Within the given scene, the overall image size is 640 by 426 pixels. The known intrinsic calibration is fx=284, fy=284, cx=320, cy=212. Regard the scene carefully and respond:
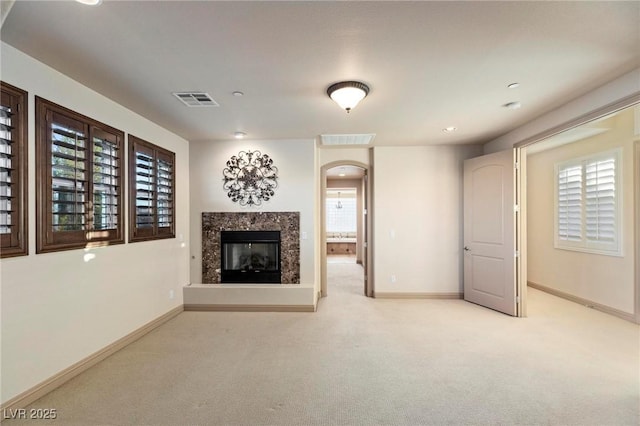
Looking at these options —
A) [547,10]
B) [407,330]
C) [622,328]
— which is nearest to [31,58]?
[547,10]

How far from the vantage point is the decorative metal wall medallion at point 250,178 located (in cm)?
458

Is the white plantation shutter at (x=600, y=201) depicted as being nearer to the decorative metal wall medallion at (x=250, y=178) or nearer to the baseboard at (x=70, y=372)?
the decorative metal wall medallion at (x=250, y=178)

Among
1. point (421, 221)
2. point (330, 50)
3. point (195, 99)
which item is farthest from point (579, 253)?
point (195, 99)

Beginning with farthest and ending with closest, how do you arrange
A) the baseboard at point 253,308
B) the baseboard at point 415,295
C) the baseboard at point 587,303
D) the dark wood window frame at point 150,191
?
the baseboard at point 415,295, the baseboard at point 253,308, the baseboard at point 587,303, the dark wood window frame at point 150,191

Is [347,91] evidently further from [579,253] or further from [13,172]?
[579,253]

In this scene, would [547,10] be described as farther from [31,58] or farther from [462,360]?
[31,58]

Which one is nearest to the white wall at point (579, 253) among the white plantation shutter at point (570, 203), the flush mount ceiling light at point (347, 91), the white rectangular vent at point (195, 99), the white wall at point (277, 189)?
the white plantation shutter at point (570, 203)

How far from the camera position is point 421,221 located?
16.4 ft

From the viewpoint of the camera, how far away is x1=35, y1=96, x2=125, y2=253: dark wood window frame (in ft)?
7.56

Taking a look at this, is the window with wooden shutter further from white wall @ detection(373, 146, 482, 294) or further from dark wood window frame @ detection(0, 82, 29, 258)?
dark wood window frame @ detection(0, 82, 29, 258)

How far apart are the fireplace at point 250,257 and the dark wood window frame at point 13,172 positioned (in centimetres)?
257

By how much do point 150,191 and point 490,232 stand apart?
16.1 feet

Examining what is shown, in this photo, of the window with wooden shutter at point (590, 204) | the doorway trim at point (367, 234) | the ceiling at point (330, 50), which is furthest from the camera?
the doorway trim at point (367, 234)

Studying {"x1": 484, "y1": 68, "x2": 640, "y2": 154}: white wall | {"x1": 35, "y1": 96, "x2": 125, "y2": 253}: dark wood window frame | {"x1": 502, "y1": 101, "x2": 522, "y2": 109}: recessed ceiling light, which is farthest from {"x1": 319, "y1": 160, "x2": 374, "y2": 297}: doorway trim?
{"x1": 35, "y1": 96, "x2": 125, "y2": 253}: dark wood window frame
